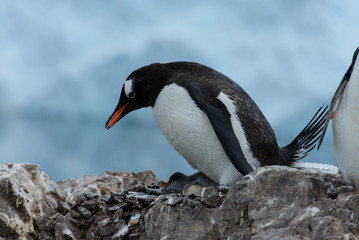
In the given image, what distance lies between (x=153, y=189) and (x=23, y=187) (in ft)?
2.98

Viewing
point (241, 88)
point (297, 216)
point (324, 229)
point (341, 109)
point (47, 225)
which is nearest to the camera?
point (324, 229)

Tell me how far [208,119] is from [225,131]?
174mm

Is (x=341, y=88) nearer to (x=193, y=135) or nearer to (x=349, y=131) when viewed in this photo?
(x=349, y=131)

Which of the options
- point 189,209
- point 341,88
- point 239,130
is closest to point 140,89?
point 239,130

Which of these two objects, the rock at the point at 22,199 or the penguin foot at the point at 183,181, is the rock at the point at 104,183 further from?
the penguin foot at the point at 183,181

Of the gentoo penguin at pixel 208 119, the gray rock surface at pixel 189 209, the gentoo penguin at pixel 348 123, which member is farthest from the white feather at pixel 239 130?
the gentoo penguin at pixel 348 123

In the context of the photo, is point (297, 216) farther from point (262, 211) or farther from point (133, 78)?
point (133, 78)

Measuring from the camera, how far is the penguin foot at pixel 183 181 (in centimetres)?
439

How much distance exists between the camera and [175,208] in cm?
357

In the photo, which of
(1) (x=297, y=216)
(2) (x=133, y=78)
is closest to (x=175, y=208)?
(1) (x=297, y=216)

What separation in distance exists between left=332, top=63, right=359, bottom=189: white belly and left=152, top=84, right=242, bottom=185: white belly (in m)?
0.84

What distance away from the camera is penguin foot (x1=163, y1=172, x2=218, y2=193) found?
4.39 metres

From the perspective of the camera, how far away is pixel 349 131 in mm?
3422

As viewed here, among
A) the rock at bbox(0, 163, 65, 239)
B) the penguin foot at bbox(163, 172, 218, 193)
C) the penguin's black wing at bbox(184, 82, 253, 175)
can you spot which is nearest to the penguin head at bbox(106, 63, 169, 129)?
the penguin's black wing at bbox(184, 82, 253, 175)
